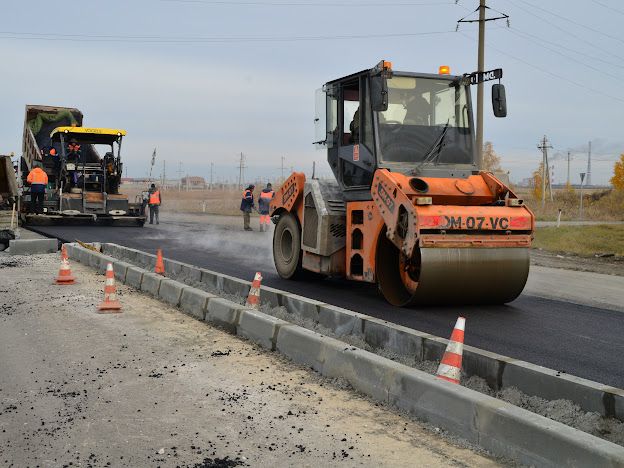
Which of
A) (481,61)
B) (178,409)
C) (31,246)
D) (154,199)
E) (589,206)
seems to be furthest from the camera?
(589,206)

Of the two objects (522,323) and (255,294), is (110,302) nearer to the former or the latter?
(255,294)

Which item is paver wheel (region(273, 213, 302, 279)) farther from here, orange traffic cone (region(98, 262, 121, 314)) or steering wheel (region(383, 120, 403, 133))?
orange traffic cone (region(98, 262, 121, 314))

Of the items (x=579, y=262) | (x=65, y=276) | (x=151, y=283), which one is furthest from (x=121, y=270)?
(x=579, y=262)

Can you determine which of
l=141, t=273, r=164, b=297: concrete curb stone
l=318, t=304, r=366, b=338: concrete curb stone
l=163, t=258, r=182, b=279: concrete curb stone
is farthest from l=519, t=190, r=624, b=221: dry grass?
l=318, t=304, r=366, b=338: concrete curb stone

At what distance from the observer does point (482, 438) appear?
12.3 feet

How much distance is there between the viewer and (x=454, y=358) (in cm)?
479

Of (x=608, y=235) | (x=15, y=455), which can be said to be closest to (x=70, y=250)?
(x=15, y=455)

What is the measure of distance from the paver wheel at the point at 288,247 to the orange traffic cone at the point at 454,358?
5528mm

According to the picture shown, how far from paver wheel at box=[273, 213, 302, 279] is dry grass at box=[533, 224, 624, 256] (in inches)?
396

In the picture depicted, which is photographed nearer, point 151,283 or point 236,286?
point 236,286

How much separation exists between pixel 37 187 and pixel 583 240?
56.8 feet

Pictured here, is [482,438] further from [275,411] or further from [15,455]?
[15,455]

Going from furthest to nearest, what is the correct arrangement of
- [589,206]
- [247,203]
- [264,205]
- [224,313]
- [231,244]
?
[589,206] < [264,205] < [247,203] < [231,244] < [224,313]

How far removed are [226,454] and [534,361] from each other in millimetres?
3217
